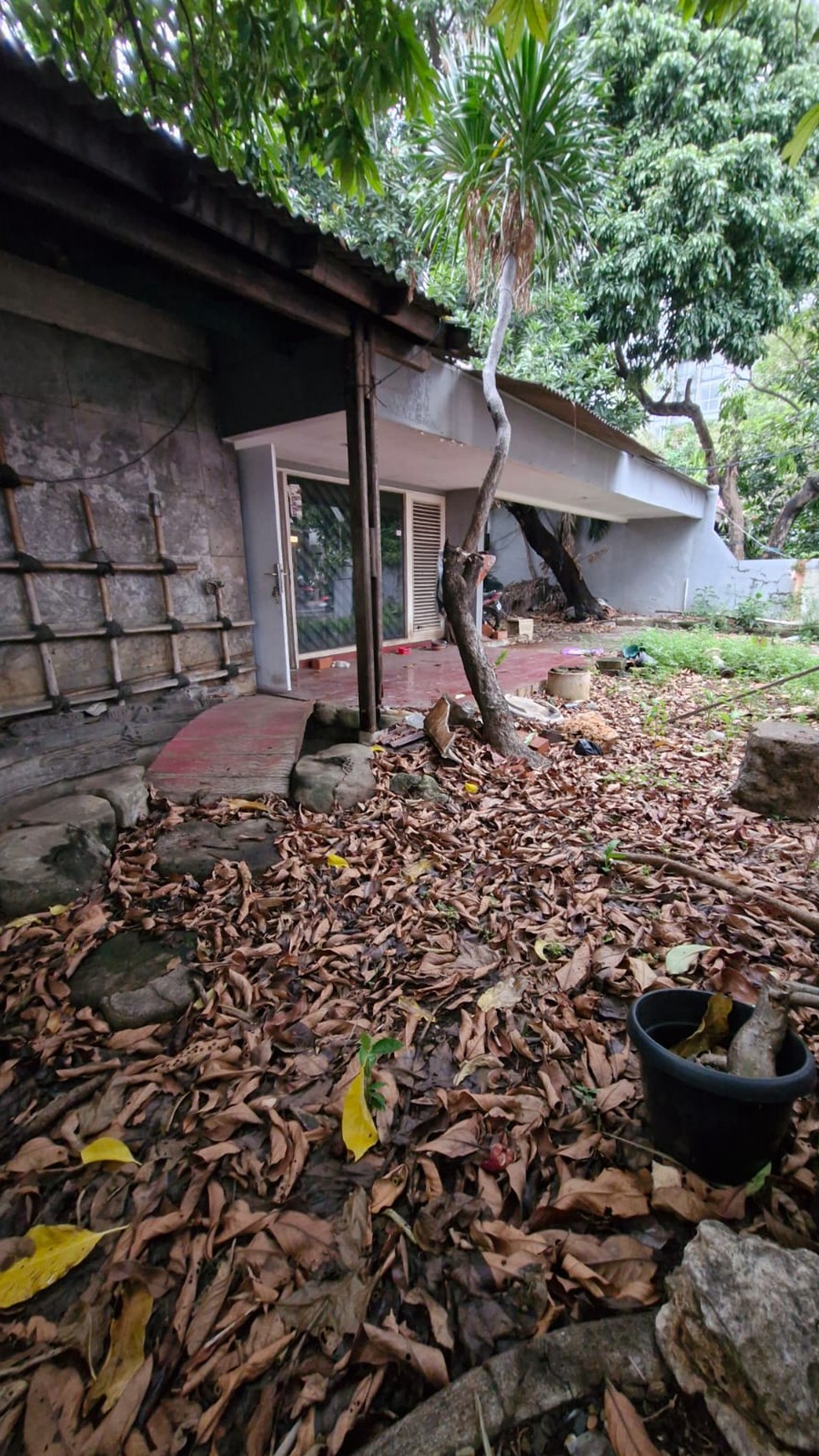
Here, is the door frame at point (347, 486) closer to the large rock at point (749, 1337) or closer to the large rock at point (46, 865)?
the large rock at point (46, 865)

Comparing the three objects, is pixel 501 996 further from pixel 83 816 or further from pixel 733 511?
pixel 733 511

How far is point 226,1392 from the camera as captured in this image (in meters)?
1.12

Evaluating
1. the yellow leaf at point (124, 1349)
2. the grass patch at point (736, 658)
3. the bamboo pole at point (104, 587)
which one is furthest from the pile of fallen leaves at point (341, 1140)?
the grass patch at point (736, 658)

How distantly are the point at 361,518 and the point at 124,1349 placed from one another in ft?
13.0

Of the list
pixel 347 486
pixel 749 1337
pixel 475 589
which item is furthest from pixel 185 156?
pixel 347 486

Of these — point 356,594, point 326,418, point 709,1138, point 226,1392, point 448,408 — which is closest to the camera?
point 226,1392

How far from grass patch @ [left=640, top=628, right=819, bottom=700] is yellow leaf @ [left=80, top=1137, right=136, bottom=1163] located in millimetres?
6883

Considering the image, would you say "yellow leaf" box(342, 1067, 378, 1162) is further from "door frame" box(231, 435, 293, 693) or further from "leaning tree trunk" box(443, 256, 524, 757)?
"door frame" box(231, 435, 293, 693)

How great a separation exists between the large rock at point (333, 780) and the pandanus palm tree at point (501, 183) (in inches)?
44.7

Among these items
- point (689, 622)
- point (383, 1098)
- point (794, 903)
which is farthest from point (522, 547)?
point (383, 1098)

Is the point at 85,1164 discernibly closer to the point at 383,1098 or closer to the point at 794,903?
the point at 383,1098

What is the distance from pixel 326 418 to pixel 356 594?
1557 millimetres

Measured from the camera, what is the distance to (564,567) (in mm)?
13273

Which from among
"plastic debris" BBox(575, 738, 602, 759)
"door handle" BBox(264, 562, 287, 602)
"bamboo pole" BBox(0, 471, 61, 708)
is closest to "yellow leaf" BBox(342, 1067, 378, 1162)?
"plastic debris" BBox(575, 738, 602, 759)
